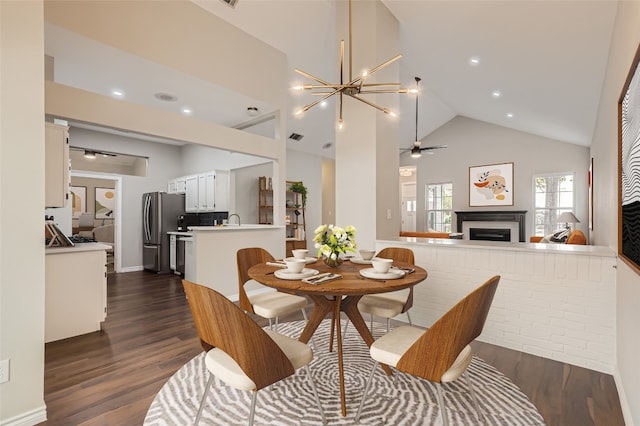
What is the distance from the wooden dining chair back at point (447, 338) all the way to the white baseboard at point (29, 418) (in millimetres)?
2019

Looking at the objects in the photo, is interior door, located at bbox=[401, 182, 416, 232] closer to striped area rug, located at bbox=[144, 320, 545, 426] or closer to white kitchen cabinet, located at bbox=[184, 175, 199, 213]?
white kitchen cabinet, located at bbox=[184, 175, 199, 213]

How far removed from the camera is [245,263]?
2766 millimetres

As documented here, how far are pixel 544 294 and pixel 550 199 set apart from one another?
19.2ft

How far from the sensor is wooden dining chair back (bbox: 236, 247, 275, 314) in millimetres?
2483

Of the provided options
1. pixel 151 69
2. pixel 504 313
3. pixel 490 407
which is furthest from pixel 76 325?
pixel 504 313

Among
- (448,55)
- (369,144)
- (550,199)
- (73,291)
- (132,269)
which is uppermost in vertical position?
(448,55)

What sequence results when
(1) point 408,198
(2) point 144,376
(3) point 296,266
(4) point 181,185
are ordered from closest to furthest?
1. (3) point 296,266
2. (2) point 144,376
3. (4) point 181,185
4. (1) point 408,198

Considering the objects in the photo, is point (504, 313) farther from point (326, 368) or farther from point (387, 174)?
point (387, 174)

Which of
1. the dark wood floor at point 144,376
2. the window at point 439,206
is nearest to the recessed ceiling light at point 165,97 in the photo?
the dark wood floor at point 144,376

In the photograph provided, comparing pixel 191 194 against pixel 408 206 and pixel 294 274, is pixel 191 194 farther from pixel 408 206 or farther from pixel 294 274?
pixel 408 206

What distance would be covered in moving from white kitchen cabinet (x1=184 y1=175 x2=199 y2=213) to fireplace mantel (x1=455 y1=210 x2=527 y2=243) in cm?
651

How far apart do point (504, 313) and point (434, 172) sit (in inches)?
260

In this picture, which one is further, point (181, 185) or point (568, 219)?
point (181, 185)

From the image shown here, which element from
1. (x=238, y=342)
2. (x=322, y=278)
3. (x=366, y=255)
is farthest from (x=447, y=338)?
(x=366, y=255)
